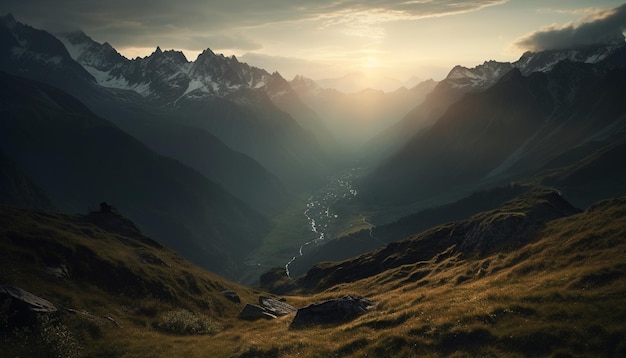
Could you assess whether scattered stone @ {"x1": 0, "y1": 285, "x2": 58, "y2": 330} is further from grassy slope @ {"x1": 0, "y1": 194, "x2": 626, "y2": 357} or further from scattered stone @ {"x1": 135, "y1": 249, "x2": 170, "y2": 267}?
scattered stone @ {"x1": 135, "y1": 249, "x2": 170, "y2": 267}

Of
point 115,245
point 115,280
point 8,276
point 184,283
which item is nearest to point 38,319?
point 8,276

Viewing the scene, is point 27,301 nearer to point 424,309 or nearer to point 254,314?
point 254,314

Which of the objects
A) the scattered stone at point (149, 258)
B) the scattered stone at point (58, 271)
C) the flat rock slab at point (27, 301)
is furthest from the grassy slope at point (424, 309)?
the scattered stone at point (149, 258)

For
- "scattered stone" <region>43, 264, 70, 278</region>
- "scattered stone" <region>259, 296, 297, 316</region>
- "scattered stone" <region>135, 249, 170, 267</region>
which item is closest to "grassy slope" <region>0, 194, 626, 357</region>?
"scattered stone" <region>43, 264, 70, 278</region>

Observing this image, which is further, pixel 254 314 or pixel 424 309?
pixel 254 314

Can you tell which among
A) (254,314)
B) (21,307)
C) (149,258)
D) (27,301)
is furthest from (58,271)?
(254,314)

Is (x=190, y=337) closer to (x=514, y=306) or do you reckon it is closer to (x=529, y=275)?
(x=514, y=306)
